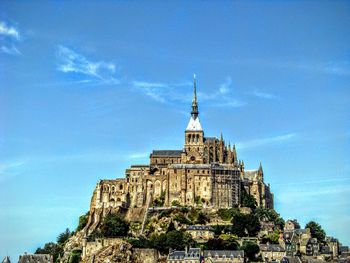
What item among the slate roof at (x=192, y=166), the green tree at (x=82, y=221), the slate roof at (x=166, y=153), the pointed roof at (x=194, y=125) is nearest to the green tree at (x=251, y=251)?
the slate roof at (x=192, y=166)

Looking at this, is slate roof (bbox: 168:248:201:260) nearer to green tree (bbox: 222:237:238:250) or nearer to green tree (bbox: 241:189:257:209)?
green tree (bbox: 222:237:238:250)

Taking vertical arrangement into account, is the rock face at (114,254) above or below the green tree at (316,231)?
below

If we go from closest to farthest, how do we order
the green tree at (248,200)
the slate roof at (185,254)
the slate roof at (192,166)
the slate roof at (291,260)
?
the slate roof at (185,254) < the slate roof at (291,260) < the slate roof at (192,166) < the green tree at (248,200)

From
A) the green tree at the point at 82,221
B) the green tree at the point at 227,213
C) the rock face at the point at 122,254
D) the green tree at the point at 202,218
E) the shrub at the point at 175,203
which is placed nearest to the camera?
the rock face at the point at 122,254

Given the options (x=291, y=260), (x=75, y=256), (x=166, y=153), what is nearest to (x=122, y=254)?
(x=75, y=256)

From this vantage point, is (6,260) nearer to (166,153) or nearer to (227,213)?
(227,213)

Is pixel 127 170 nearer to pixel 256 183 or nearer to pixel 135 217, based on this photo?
pixel 135 217

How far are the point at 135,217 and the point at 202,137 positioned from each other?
2046 cm

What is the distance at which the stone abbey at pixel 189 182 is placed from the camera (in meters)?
112

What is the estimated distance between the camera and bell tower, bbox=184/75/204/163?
118m

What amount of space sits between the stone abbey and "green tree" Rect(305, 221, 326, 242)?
11.3 m

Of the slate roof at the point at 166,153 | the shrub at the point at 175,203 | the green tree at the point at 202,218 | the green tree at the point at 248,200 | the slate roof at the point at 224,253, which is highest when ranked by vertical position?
the slate roof at the point at 166,153

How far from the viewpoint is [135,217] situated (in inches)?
4377

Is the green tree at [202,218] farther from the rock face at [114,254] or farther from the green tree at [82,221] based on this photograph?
the green tree at [82,221]
